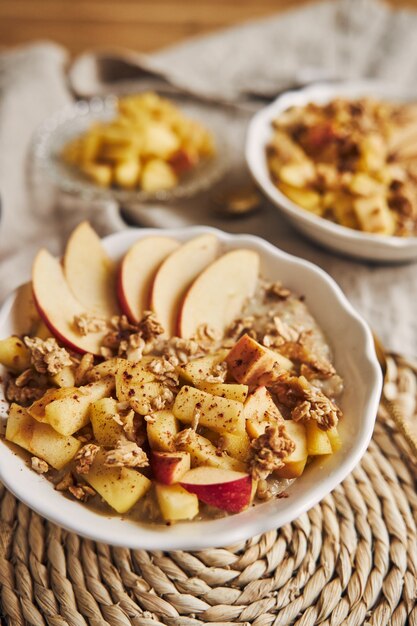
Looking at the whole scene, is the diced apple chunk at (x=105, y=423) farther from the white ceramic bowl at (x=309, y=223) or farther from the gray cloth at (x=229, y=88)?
the white ceramic bowl at (x=309, y=223)

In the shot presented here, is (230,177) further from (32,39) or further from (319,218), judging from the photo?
(32,39)

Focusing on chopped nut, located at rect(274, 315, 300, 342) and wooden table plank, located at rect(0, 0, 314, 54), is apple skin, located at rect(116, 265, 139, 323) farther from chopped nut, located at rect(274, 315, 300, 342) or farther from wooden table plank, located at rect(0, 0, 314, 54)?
wooden table plank, located at rect(0, 0, 314, 54)

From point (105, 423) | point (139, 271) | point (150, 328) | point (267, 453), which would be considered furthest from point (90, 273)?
point (267, 453)

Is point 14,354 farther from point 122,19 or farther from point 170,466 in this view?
point 122,19

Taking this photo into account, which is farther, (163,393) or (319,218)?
(319,218)

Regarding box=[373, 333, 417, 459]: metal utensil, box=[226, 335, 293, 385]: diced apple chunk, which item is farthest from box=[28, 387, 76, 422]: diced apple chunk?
box=[373, 333, 417, 459]: metal utensil

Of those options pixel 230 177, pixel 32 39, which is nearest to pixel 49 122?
pixel 230 177
